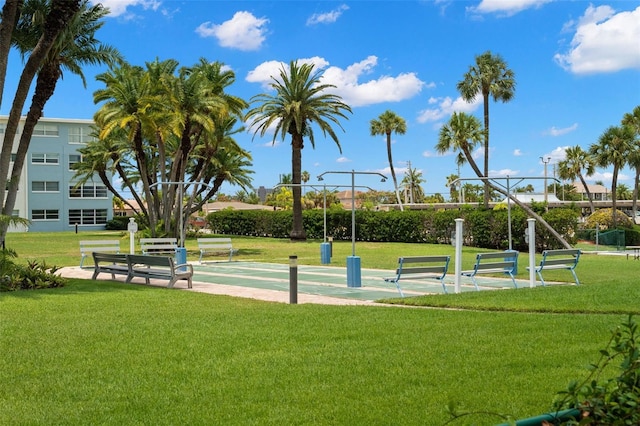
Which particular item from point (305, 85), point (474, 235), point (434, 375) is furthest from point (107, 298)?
point (305, 85)

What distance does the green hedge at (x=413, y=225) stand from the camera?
105ft

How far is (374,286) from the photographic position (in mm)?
15289

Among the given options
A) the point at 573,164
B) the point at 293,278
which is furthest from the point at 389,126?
the point at 293,278

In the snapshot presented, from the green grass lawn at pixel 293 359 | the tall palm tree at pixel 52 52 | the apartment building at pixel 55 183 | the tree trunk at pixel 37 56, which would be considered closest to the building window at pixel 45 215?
the apartment building at pixel 55 183

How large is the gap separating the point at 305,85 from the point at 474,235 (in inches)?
540

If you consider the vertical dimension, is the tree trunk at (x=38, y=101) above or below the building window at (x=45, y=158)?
below

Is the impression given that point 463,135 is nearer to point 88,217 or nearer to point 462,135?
point 462,135

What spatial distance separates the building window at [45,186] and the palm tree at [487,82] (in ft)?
148

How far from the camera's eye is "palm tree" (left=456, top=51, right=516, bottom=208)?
4200 centimetres

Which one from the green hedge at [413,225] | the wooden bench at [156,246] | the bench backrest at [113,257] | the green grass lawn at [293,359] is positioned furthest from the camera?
the green hedge at [413,225]

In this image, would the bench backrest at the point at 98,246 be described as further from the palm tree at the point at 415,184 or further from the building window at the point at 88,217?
the palm tree at the point at 415,184

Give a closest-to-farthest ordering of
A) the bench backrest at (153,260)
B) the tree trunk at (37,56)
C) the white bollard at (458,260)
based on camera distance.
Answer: the white bollard at (458,260), the bench backrest at (153,260), the tree trunk at (37,56)

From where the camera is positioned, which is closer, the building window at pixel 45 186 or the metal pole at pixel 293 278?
the metal pole at pixel 293 278

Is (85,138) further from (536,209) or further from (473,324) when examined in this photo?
(473,324)
